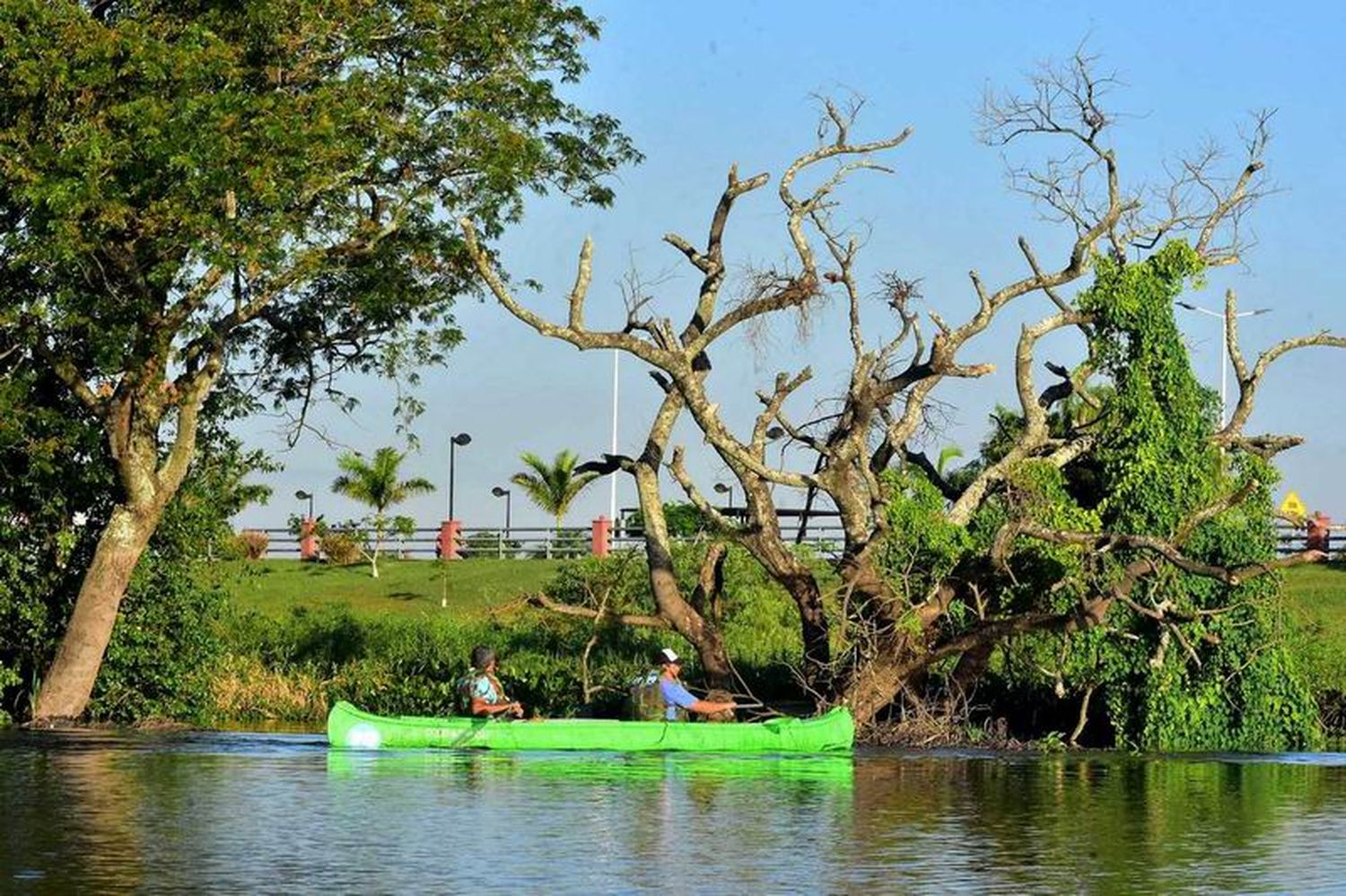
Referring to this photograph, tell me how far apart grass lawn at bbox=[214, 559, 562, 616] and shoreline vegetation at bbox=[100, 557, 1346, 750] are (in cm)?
471

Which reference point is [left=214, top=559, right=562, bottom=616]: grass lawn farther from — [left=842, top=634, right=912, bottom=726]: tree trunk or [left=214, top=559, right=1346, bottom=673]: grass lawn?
[left=842, top=634, right=912, bottom=726]: tree trunk

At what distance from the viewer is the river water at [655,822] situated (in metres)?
17.6

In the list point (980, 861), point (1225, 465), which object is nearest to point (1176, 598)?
point (1225, 465)

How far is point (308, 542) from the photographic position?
73.3 metres

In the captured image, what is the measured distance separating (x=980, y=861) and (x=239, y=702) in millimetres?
25433

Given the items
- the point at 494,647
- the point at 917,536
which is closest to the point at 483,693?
the point at 917,536

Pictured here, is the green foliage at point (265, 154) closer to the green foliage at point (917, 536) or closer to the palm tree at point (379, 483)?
the green foliage at point (917, 536)

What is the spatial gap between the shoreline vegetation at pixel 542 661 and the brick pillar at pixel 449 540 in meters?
18.7

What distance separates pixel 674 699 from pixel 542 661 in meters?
11.2

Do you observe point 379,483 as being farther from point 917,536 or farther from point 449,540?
point 917,536

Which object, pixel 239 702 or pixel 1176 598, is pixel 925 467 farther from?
pixel 239 702

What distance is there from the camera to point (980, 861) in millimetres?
19094

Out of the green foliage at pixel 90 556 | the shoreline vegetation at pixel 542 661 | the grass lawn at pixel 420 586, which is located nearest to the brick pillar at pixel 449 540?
the grass lawn at pixel 420 586

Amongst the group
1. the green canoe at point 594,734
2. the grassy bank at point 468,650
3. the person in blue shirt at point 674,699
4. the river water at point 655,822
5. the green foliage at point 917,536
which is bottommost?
the river water at point 655,822
